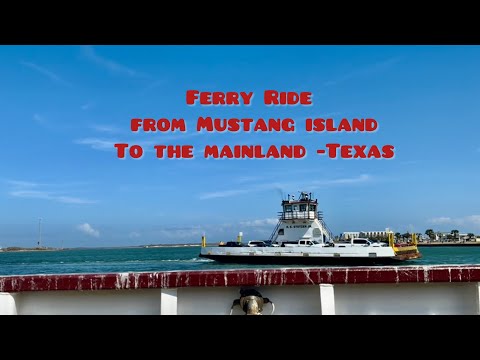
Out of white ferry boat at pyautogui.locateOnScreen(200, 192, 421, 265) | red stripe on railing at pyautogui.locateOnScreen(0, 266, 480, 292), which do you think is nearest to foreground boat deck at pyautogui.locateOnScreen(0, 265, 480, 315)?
red stripe on railing at pyautogui.locateOnScreen(0, 266, 480, 292)

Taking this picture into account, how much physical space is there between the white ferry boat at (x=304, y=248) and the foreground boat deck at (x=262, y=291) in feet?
123

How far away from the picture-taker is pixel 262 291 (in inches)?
168

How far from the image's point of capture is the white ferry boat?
4084 cm

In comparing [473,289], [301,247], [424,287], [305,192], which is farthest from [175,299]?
[305,192]

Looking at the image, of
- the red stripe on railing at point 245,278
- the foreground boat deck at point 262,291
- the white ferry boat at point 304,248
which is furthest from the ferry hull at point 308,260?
the red stripe on railing at point 245,278

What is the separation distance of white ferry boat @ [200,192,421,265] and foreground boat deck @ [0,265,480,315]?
123ft

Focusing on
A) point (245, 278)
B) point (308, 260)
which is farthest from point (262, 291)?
point (308, 260)

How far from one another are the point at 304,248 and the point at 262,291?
1568 inches

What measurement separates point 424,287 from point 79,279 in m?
3.53

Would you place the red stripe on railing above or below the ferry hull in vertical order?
above

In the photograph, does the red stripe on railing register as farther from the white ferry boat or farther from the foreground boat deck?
the white ferry boat

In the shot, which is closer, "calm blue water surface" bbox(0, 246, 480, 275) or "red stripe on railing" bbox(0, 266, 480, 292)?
"red stripe on railing" bbox(0, 266, 480, 292)
